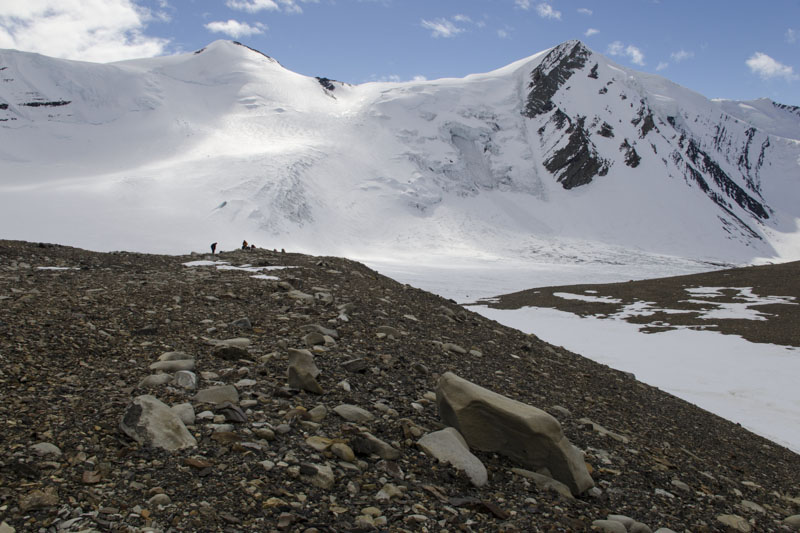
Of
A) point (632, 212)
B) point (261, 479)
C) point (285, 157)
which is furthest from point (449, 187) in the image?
point (261, 479)

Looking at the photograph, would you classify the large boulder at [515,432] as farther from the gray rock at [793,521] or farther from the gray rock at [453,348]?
the gray rock at [453,348]

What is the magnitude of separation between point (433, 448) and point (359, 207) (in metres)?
70.9

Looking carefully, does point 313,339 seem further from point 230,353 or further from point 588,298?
point 588,298

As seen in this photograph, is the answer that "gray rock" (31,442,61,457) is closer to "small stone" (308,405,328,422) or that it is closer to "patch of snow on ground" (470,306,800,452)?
"small stone" (308,405,328,422)

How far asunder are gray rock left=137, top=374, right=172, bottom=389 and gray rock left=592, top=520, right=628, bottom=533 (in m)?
3.97

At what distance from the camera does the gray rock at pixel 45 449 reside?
3417mm

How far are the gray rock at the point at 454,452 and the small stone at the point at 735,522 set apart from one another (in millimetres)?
2268

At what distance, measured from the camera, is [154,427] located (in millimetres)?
3840

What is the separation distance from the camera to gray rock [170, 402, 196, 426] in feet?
13.6

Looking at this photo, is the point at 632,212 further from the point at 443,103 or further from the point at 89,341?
the point at 89,341

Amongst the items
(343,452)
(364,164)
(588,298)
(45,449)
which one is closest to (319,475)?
(343,452)

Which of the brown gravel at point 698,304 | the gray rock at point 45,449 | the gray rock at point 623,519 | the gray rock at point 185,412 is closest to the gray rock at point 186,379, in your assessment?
the gray rock at point 185,412

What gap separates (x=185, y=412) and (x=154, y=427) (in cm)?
40

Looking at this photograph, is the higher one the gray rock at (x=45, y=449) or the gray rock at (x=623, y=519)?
the gray rock at (x=45, y=449)
